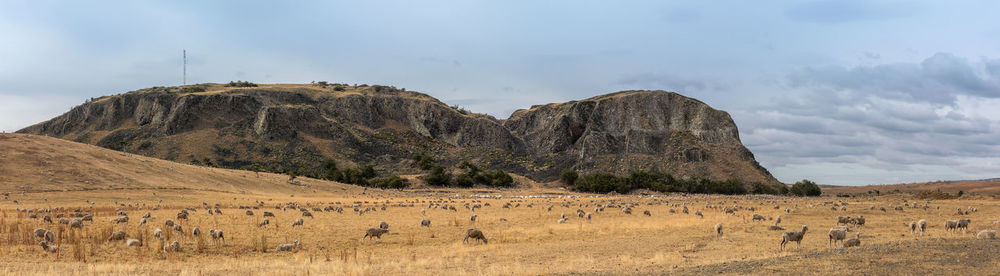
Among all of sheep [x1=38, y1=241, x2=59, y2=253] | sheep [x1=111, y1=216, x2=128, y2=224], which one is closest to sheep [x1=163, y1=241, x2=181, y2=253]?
sheep [x1=38, y1=241, x2=59, y2=253]

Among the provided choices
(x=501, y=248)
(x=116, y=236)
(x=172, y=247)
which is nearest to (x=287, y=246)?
(x=172, y=247)

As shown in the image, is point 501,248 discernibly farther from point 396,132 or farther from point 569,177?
point 396,132

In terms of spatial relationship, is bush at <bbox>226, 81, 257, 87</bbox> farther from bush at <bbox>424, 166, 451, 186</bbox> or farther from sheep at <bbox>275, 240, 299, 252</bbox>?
sheep at <bbox>275, 240, 299, 252</bbox>

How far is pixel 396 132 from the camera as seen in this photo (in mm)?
159500

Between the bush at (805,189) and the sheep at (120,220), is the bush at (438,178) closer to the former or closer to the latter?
the bush at (805,189)

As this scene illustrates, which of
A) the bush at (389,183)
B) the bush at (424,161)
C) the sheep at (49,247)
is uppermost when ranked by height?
the bush at (424,161)

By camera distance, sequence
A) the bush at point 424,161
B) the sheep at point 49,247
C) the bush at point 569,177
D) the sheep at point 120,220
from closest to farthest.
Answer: the sheep at point 49,247 < the sheep at point 120,220 < the bush at point 569,177 < the bush at point 424,161

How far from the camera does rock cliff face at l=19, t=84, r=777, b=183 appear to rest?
5157 inches

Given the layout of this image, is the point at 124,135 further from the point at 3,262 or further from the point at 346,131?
the point at 3,262

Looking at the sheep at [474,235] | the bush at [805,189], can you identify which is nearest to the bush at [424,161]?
the bush at [805,189]

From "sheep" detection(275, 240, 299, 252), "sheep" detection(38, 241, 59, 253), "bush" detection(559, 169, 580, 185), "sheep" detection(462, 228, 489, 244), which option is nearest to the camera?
"sheep" detection(38, 241, 59, 253)

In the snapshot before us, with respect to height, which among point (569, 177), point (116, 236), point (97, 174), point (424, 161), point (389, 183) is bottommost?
point (116, 236)

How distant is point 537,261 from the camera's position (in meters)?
20.1

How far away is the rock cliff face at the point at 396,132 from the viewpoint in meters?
131
